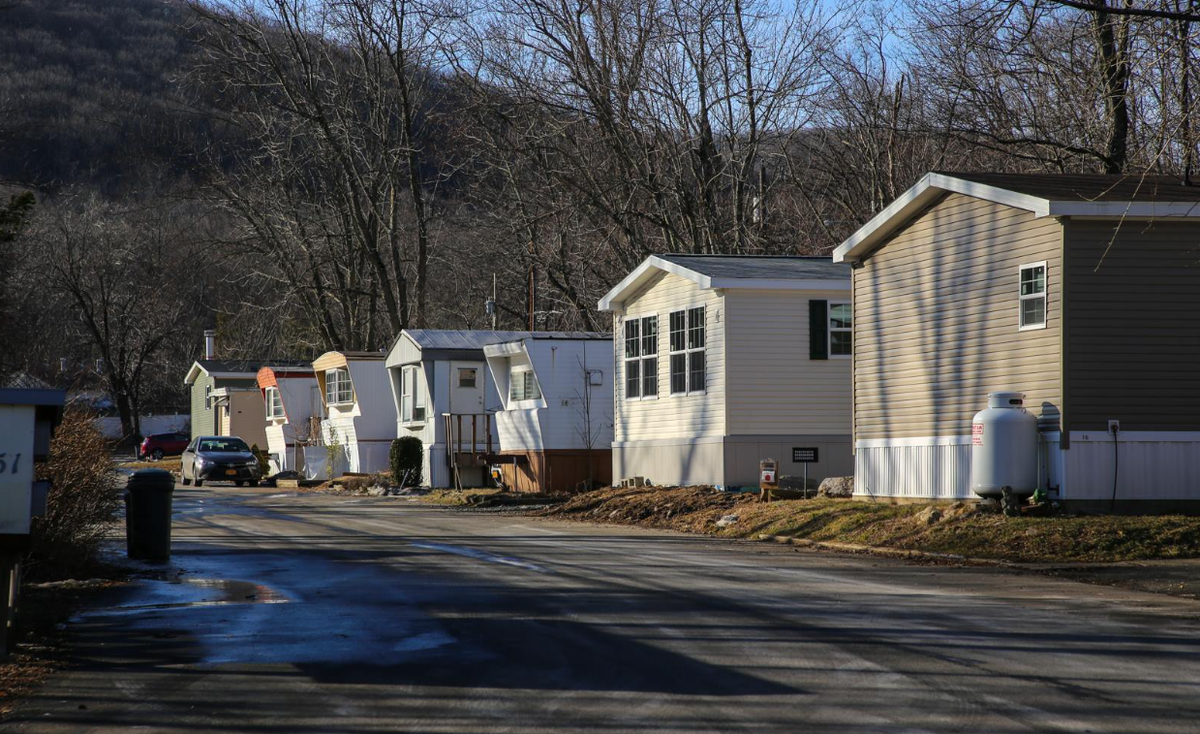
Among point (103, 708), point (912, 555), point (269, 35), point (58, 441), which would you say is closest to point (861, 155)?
point (269, 35)

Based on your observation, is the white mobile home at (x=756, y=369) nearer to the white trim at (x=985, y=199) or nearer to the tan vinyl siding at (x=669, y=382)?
the tan vinyl siding at (x=669, y=382)

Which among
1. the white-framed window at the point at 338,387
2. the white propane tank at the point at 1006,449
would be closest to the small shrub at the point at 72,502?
the white propane tank at the point at 1006,449

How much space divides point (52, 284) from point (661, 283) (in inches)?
2053

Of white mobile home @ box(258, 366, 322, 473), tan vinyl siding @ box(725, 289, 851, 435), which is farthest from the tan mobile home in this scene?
white mobile home @ box(258, 366, 322, 473)

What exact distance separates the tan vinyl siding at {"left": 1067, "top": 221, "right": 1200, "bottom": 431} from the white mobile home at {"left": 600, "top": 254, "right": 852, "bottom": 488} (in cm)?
760

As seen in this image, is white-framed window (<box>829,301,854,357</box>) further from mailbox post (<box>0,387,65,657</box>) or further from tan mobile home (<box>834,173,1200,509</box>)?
mailbox post (<box>0,387,65,657</box>)

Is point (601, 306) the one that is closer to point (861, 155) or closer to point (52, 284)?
point (861, 155)

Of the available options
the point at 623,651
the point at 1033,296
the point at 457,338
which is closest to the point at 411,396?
the point at 457,338

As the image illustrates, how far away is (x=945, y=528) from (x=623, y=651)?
385 inches

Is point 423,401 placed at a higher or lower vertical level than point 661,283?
lower

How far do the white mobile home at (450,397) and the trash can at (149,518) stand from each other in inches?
782

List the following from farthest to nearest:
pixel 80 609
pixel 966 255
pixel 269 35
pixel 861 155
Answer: pixel 269 35, pixel 861 155, pixel 966 255, pixel 80 609

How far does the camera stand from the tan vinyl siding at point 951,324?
19.3 metres

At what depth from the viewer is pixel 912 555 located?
17.5 meters
